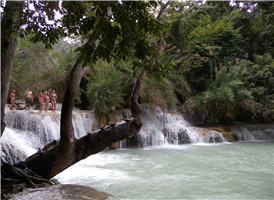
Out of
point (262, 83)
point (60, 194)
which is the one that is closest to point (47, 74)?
point (60, 194)

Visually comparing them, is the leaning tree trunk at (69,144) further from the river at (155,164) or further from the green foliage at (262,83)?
the green foliage at (262,83)

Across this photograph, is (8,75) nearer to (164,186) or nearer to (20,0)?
(20,0)

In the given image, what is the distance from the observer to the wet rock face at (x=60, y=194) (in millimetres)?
2643

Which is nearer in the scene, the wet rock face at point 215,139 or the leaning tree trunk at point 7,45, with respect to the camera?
the leaning tree trunk at point 7,45

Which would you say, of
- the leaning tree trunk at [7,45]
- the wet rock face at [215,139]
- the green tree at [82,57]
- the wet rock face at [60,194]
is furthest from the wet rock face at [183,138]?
the leaning tree trunk at [7,45]

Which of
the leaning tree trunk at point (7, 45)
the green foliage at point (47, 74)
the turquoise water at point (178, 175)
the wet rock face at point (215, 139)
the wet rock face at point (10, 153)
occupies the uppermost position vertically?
→ the green foliage at point (47, 74)

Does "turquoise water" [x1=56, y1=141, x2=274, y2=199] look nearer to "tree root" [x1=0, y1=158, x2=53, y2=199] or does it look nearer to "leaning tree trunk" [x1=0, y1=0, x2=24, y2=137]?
"tree root" [x1=0, y1=158, x2=53, y2=199]

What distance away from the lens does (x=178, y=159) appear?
8695 mm

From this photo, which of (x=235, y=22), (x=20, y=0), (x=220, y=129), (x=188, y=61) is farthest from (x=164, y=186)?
(x=235, y=22)

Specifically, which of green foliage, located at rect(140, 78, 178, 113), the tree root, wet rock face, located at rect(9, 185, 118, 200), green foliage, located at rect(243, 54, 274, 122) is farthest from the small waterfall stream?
wet rock face, located at rect(9, 185, 118, 200)

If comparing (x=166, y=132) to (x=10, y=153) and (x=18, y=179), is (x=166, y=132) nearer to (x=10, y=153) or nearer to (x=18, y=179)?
(x=10, y=153)

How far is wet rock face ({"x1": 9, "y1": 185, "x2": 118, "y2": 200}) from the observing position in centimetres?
264

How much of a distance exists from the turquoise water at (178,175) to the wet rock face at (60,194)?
198cm

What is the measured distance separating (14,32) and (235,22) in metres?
21.2
